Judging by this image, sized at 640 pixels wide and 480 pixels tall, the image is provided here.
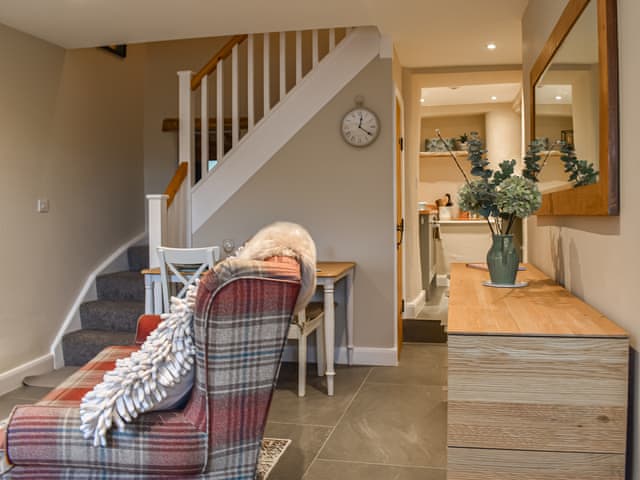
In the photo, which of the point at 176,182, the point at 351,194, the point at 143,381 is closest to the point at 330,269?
the point at 351,194

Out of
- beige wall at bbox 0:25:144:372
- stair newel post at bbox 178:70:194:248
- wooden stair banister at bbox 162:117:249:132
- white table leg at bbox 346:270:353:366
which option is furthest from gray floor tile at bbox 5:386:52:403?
wooden stair banister at bbox 162:117:249:132

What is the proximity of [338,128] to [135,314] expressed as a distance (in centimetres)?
215

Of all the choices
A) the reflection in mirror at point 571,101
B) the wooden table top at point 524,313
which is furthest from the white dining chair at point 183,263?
the reflection in mirror at point 571,101

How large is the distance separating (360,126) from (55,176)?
2.35 m

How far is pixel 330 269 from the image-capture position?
387cm

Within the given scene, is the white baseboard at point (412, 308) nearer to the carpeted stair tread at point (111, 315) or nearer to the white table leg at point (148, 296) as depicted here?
the carpeted stair tread at point (111, 315)

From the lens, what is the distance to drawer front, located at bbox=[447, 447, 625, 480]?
4.83 ft

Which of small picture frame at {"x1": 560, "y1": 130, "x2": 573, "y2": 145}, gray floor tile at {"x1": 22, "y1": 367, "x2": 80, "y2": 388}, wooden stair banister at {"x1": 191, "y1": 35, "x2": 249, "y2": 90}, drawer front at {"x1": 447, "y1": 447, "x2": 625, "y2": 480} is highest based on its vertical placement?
wooden stair banister at {"x1": 191, "y1": 35, "x2": 249, "y2": 90}

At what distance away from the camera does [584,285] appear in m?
2.09

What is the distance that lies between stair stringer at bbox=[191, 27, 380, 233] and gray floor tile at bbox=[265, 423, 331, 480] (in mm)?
2035

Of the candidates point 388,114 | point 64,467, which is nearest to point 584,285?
point 64,467

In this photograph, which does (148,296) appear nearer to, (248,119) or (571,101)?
(248,119)

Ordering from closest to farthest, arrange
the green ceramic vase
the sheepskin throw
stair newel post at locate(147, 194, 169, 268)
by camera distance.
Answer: the sheepskin throw < the green ceramic vase < stair newel post at locate(147, 194, 169, 268)

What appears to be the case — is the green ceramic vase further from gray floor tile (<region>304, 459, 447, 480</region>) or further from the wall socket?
the wall socket
